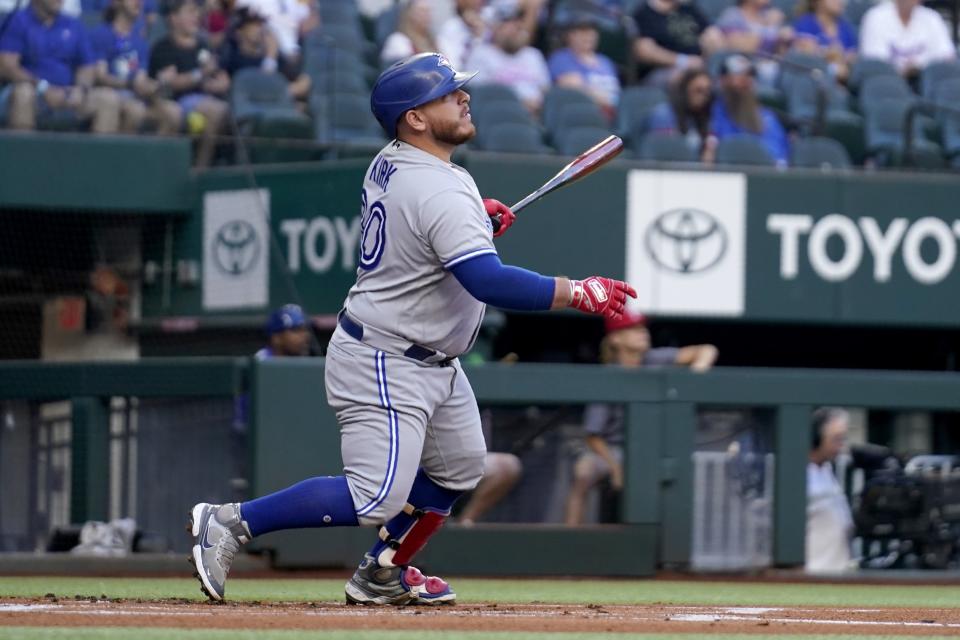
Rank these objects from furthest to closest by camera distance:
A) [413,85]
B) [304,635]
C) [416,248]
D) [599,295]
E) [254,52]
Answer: [254,52]
[413,85]
[416,248]
[599,295]
[304,635]

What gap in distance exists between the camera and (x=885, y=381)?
29.9 feet

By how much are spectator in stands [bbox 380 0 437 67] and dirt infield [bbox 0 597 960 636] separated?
6191mm

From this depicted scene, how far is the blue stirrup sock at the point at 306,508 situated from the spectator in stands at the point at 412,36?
21.0ft

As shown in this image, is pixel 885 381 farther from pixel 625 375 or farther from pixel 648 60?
pixel 648 60

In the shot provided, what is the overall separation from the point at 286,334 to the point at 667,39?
13.5 feet

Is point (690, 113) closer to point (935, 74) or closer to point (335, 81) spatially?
point (335, 81)

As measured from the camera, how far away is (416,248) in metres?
4.96

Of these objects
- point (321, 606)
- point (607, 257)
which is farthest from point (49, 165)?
point (321, 606)

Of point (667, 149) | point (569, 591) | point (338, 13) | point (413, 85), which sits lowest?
point (569, 591)

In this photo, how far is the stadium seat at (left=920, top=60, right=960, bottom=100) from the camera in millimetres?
12281

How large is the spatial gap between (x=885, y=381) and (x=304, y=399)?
2994 millimetres

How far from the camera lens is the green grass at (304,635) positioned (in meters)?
3.94

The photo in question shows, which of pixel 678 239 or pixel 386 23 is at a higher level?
pixel 386 23

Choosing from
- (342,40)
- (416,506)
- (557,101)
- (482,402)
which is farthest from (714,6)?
(416,506)
